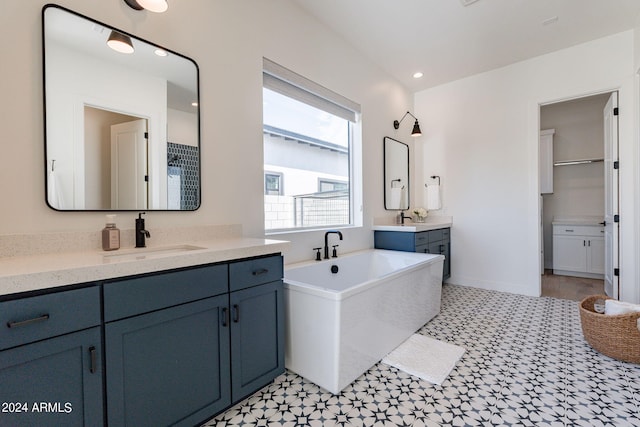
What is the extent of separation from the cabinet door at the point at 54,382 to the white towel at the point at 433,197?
4087 millimetres

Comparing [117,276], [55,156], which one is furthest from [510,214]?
[55,156]

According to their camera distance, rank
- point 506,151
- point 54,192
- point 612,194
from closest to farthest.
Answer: point 54,192
point 612,194
point 506,151

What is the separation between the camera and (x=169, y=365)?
1.29 m

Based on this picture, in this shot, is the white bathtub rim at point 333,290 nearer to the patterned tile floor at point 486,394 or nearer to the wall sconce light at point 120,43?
the patterned tile floor at point 486,394

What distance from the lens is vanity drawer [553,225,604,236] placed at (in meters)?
4.38

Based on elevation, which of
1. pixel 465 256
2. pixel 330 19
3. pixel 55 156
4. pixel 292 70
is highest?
pixel 330 19

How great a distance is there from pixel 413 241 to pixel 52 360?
10.0 ft

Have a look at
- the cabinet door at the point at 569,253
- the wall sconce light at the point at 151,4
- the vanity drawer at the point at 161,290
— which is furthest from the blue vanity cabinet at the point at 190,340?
the cabinet door at the point at 569,253

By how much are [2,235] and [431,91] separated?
15.4 feet

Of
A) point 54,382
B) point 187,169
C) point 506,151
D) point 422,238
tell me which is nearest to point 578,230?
point 506,151

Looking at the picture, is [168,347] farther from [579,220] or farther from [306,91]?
[579,220]

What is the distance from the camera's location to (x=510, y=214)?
3756 millimetres

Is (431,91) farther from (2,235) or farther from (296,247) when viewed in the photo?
(2,235)

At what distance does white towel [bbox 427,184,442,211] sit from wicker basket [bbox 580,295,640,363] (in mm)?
2268
